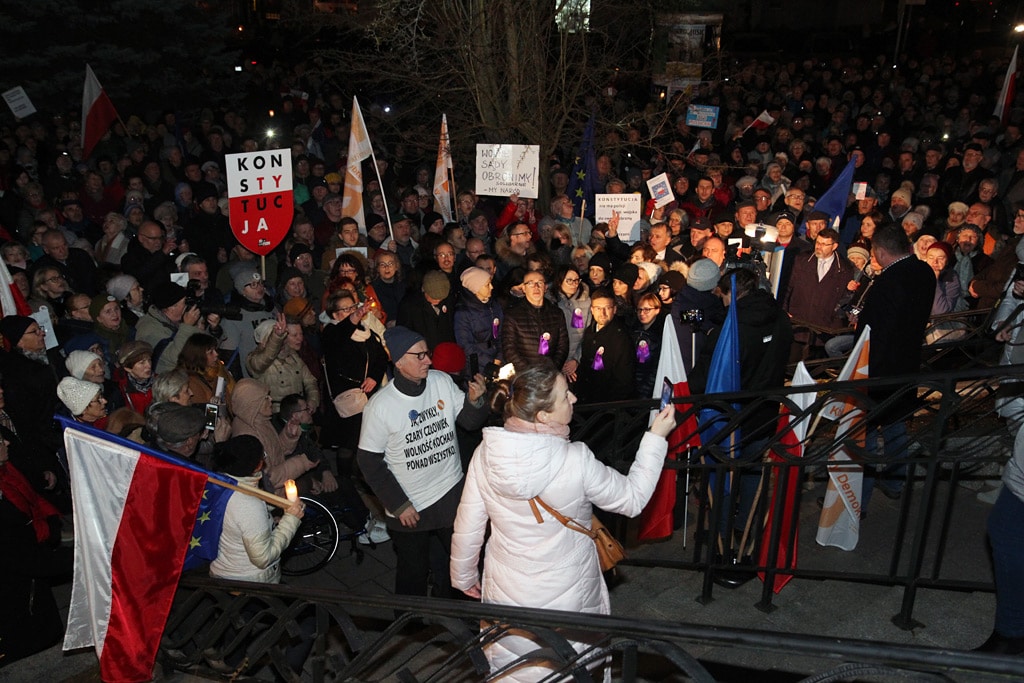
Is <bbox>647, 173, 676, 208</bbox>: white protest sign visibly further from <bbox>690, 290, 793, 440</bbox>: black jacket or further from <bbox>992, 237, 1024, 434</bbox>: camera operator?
<bbox>690, 290, 793, 440</bbox>: black jacket

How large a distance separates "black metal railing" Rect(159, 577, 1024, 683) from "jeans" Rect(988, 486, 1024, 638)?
58 cm

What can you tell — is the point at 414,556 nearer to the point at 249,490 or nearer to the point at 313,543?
the point at 249,490

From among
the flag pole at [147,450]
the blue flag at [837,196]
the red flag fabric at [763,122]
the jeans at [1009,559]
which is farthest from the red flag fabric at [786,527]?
the red flag fabric at [763,122]

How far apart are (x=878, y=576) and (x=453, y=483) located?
2.39 m

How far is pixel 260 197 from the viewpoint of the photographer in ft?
27.0

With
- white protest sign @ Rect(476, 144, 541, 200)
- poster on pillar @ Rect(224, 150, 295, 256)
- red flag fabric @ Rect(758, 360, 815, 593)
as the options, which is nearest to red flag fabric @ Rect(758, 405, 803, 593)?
red flag fabric @ Rect(758, 360, 815, 593)

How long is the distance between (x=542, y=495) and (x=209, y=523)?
1916 millimetres

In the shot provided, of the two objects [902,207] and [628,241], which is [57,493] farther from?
[902,207]

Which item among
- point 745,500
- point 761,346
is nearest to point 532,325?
point 761,346

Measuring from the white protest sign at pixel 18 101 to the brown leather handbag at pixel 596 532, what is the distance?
14646mm

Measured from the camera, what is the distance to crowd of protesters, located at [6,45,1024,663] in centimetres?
562

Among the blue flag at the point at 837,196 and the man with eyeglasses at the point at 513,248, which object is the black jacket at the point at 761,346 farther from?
the blue flag at the point at 837,196

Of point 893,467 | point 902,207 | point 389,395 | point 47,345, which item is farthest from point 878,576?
point 902,207

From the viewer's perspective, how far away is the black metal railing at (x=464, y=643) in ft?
6.45
